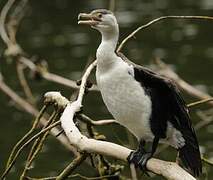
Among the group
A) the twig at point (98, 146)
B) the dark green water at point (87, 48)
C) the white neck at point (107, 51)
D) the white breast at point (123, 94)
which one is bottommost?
the dark green water at point (87, 48)

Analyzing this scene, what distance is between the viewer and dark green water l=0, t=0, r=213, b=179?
12.0 m

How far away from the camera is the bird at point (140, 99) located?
15.7 feet

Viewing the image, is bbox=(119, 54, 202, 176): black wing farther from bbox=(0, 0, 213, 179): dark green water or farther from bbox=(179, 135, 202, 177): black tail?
bbox=(0, 0, 213, 179): dark green water

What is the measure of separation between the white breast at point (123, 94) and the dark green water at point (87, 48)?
211 inches

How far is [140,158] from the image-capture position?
16.5 ft

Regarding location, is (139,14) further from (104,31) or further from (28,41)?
(104,31)

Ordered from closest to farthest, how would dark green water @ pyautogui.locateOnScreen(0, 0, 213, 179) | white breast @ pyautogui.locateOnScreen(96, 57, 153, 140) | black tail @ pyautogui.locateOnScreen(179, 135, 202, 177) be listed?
white breast @ pyautogui.locateOnScreen(96, 57, 153, 140)
black tail @ pyautogui.locateOnScreen(179, 135, 202, 177)
dark green water @ pyautogui.locateOnScreen(0, 0, 213, 179)

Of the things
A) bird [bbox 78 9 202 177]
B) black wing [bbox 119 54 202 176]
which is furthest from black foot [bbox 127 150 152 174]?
black wing [bbox 119 54 202 176]

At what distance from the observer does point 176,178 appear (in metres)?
4.23

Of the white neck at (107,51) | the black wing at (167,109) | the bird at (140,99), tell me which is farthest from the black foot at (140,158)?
the white neck at (107,51)

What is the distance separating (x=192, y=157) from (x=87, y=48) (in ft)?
42.9

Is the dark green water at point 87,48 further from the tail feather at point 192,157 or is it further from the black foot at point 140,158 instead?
the black foot at point 140,158

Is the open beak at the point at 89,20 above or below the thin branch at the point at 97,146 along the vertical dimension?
above

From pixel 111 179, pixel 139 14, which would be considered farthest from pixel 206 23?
pixel 111 179
